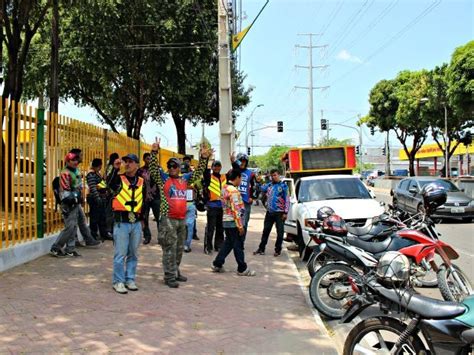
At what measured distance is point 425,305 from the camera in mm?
3422

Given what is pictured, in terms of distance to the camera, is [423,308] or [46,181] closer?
[423,308]

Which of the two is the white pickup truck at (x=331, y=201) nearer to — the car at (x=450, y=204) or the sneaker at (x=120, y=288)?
the sneaker at (x=120, y=288)

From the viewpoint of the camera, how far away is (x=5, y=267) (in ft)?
23.6

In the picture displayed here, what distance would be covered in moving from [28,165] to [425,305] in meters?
6.68

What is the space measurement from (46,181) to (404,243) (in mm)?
6049

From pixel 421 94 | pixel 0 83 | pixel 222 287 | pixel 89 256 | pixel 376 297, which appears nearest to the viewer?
pixel 376 297

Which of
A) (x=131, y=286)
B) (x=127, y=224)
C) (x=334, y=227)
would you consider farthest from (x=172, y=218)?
(x=334, y=227)

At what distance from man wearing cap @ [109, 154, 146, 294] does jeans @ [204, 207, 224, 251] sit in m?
3.14

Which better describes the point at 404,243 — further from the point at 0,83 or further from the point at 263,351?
the point at 0,83

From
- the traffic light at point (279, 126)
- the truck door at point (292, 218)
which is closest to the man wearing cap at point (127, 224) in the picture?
the truck door at point (292, 218)

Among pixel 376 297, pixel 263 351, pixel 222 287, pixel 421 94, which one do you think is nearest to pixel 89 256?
pixel 222 287

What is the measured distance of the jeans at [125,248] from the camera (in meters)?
6.40

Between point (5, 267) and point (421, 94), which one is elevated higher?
point (421, 94)

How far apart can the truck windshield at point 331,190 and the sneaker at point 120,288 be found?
4.73 metres
